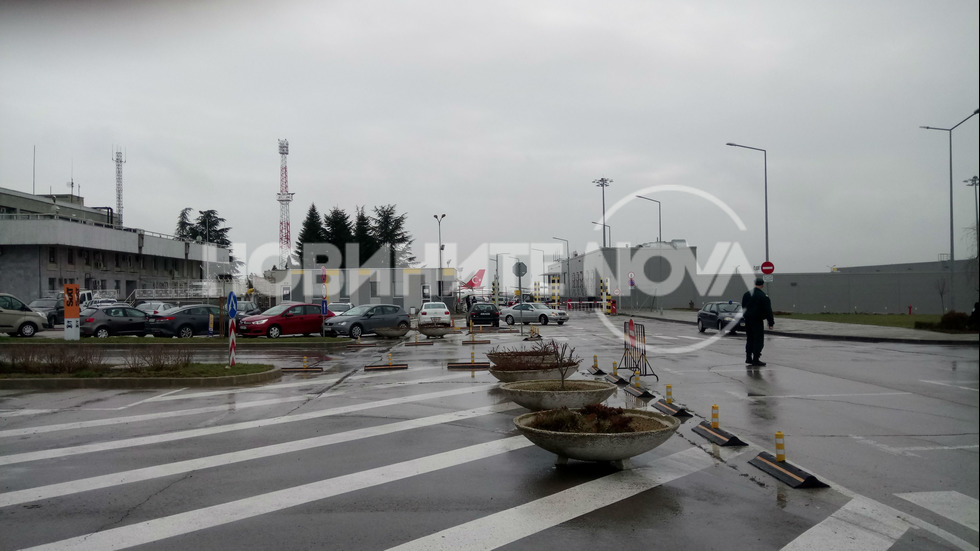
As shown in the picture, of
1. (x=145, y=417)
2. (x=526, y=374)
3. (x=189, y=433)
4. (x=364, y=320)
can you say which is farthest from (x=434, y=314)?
(x=189, y=433)

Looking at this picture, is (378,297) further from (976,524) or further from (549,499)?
(976,524)


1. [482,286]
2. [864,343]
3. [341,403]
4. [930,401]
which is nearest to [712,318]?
[864,343]

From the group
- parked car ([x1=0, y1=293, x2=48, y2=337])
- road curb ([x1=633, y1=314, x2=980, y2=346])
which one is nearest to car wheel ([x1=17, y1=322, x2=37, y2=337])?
parked car ([x1=0, y1=293, x2=48, y2=337])

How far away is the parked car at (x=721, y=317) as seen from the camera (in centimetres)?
2909

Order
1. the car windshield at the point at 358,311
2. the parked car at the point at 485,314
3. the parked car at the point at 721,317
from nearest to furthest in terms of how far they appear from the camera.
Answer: the parked car at the point at 721,317 → the car windshield at the point at 358,311 → the parked car at the point at 485,314

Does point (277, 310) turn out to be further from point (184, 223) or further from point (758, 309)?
point (184, 223)

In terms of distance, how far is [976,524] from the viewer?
81.6 inches

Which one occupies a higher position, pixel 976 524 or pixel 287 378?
pixel 976 524

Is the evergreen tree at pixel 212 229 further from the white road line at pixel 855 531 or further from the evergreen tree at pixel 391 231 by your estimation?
the white road line at pixel 855 531

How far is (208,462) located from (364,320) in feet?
70.1

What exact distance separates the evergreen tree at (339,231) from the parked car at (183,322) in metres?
58.1

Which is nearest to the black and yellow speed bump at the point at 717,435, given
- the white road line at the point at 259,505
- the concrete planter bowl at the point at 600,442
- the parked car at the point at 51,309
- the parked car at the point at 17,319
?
the concrete planter bowl at the point at 600,442

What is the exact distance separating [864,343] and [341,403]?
19383mm

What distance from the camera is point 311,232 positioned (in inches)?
3514
